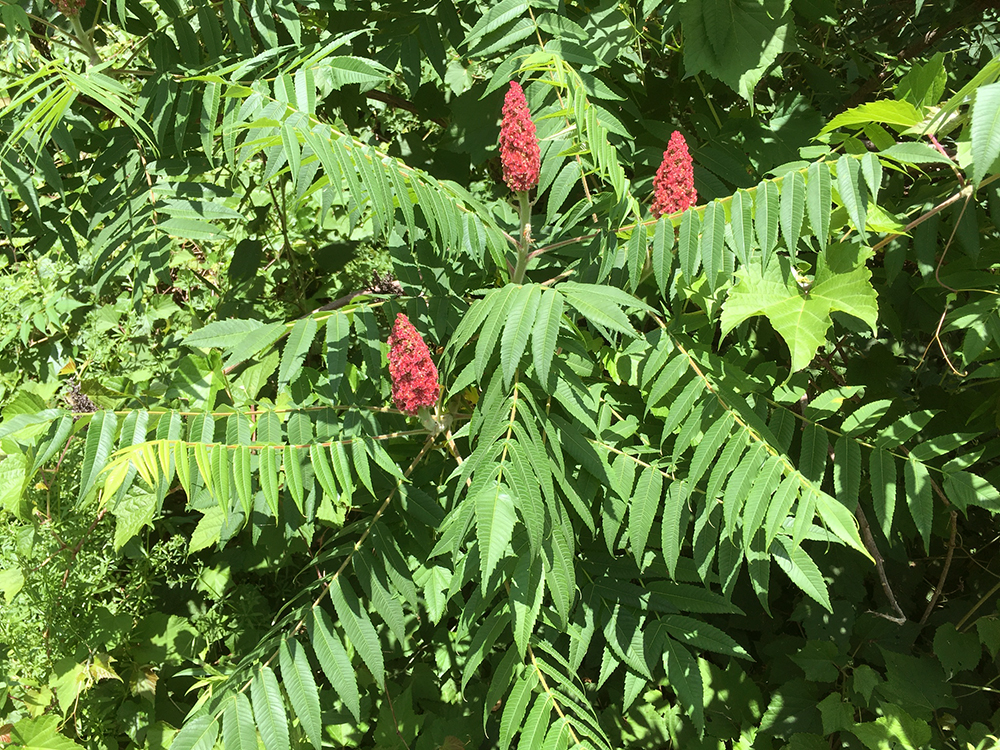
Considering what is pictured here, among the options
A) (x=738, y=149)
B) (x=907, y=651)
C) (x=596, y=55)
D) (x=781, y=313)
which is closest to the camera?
(x=781, y=313)

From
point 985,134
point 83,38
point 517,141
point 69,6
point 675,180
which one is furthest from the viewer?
point 83,38

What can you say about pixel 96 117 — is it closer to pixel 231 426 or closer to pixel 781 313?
pixel 231 426

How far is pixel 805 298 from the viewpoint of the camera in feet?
5.67

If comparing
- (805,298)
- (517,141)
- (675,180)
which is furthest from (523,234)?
(805,298)

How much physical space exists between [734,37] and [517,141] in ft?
2.97

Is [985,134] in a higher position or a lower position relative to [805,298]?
higher

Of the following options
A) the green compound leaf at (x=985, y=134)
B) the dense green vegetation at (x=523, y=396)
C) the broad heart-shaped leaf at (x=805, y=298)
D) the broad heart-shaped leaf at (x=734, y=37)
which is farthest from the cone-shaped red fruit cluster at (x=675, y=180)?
the green compound leaf at (x=985, y=134)

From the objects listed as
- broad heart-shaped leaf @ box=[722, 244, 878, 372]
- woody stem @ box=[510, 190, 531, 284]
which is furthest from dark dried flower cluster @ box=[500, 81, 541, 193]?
broad heart-shaped leaf @ box=[722, 244, 878, 372]

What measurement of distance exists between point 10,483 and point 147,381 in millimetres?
755

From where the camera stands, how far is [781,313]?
5.42 feet

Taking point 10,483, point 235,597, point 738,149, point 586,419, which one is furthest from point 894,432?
point 10,483

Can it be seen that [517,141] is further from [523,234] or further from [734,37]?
[734,37]

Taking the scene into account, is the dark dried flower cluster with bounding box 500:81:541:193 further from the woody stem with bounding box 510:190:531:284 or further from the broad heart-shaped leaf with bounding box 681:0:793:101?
the broad heart-shaped leaf with bounding box 681:0:793:101

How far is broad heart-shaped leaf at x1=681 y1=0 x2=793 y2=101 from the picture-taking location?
6.59ft
